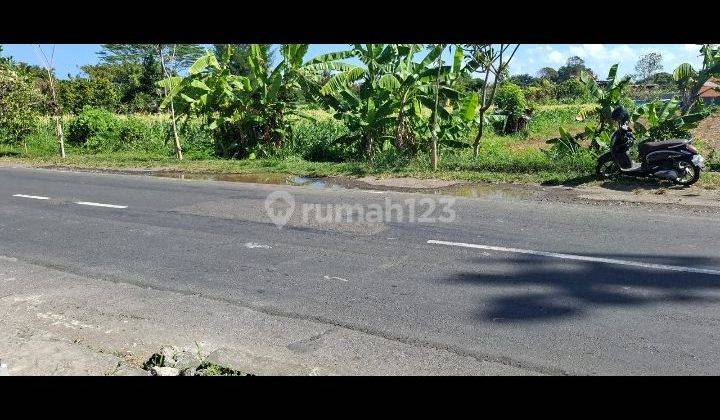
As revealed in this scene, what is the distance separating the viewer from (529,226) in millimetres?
7418

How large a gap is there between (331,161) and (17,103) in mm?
13699

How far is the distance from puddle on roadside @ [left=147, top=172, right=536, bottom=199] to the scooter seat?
2068 mm

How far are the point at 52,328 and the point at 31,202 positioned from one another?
7421mm

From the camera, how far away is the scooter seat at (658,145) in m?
9.44

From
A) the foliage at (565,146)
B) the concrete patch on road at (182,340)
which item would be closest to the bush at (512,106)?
the foliage at (565,146)

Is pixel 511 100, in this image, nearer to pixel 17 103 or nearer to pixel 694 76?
pixel 694 76

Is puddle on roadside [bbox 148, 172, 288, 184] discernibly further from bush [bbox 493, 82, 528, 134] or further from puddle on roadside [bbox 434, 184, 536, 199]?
bush [bbox 493, 82, 528, 134]

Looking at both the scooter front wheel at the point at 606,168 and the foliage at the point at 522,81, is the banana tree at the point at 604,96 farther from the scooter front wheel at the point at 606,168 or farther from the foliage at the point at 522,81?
the foliage at the point at 522,81

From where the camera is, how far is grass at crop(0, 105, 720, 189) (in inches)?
448

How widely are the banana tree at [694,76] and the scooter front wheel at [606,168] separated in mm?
2949

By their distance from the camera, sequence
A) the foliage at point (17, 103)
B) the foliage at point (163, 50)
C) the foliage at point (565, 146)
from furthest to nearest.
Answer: the foliage at point (17, 103) < the foliage at point (565, 146) < the foliage at point (163, 50)
